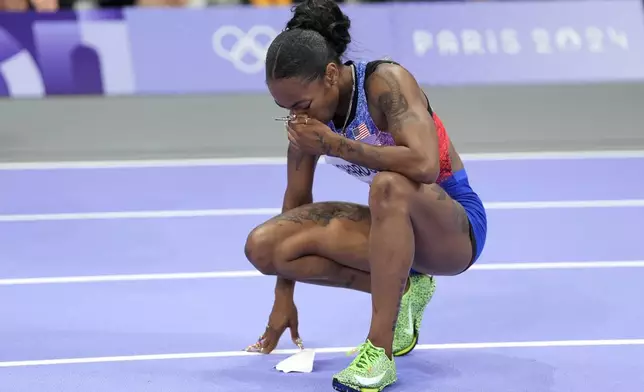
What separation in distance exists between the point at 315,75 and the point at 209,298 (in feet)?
4.26

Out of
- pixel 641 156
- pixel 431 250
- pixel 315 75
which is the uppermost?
pixel 315 75

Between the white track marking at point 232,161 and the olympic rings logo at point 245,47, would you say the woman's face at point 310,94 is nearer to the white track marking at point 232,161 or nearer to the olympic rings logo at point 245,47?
the white track marking at point 232,161

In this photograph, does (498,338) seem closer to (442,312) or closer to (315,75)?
(442,312)

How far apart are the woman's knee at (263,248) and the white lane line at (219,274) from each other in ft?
3.19

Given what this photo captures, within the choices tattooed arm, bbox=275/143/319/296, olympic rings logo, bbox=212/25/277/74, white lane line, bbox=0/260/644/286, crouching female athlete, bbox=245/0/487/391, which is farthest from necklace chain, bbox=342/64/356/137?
olympic rings logo, bbox=212/25/277/74

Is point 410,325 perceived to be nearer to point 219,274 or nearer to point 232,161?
point 219,274

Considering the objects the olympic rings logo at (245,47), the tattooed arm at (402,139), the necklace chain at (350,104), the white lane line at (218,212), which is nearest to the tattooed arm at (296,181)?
the necklace chain at (350,104)

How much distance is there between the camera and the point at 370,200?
3010 millimetres

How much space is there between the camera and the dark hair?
2936 millimetres

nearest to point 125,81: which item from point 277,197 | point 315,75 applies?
point 277,197

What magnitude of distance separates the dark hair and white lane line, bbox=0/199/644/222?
2163 mm

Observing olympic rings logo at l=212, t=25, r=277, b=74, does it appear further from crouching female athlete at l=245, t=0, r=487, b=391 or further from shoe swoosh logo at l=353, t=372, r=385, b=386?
shoe swoosh logo at l=353, t=372, r=385, b=386

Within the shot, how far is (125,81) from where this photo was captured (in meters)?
6.89

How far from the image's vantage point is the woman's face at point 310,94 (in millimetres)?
2947
